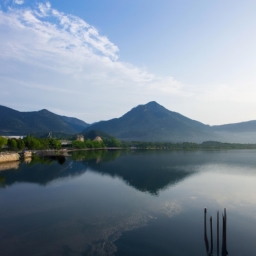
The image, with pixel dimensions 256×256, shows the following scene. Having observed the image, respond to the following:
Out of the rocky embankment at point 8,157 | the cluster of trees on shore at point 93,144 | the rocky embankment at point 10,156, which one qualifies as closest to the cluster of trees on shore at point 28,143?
the rocky embankment at point 10,156

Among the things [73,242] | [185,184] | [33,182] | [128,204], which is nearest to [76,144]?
[33,182]

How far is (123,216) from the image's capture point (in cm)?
1858

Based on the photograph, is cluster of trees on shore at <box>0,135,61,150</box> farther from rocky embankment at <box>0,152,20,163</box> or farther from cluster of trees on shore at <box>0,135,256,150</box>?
rocky embankment at <box>0,152,20,163</box>

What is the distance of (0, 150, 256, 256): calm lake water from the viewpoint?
13578 mm

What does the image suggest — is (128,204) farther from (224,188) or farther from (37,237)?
(224,188)

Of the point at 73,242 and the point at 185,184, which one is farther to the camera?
the point at 185,184

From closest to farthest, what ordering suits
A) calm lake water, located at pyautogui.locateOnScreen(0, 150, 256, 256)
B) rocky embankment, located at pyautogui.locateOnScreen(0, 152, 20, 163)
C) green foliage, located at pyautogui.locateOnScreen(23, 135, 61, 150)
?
calm lake water, located at pyautogui.locateOnScreen(0, 150, 256, 256), rocky embankment, located at pyautogui.locateOnScreen(0, 152, 20, 163), green foliage, located at pyautogui.locateOnScreen(23, 135, 61, 150)

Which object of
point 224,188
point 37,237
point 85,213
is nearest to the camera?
point 37,237

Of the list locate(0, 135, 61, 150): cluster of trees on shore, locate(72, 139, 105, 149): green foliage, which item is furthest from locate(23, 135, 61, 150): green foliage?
locate(72, 139, 105, 149): green foliage

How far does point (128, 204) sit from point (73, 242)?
28.1ft

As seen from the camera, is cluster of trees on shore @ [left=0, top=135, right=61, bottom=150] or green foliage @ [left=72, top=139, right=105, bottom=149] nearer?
cluster of trees on shore @ [left=0, top=135, right=61, bottom=150]

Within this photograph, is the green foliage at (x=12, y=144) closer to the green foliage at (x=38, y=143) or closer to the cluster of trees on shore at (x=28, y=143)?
the cluster of trees on shore at (x=28, y=143)

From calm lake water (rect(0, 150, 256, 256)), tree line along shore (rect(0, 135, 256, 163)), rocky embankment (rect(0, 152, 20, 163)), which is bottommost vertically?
calm lake water (rect(0, 150, 256, 256))

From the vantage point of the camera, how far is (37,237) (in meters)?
14.9
